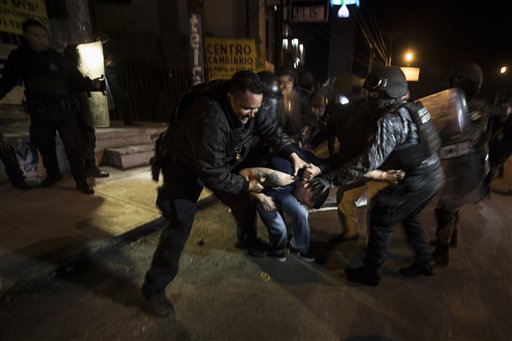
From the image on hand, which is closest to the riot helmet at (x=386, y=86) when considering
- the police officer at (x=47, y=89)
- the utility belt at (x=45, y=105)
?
the police officer at (x=47, y=89)

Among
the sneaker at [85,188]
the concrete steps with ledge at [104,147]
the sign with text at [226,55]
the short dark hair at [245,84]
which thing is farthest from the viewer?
the sign with text at [226,55]

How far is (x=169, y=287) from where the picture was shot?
272 cm

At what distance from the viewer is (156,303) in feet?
7.72

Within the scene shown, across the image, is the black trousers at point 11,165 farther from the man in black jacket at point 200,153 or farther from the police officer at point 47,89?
the man in black jacket at point 200,153

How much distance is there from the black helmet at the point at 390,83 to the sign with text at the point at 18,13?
5.91 meters

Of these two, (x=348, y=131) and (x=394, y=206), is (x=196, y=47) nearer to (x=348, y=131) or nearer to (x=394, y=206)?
(x=348, y=131)

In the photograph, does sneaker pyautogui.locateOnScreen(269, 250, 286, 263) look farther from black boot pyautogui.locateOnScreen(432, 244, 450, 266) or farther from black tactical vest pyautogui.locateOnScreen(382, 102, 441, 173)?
black boot pyautogui.locateOnScreen(432, 244, 450, 266)

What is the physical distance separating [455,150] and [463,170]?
0.71 feet

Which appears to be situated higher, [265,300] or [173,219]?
[173,219]

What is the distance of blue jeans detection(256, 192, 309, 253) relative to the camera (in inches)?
117

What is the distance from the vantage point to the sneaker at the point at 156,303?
7.70 ft

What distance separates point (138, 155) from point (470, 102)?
5214 mm

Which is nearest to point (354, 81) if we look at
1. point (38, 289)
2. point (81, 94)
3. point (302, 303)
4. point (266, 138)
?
point (266, 138)

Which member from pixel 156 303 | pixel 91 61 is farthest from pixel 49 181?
pixel 156 303
